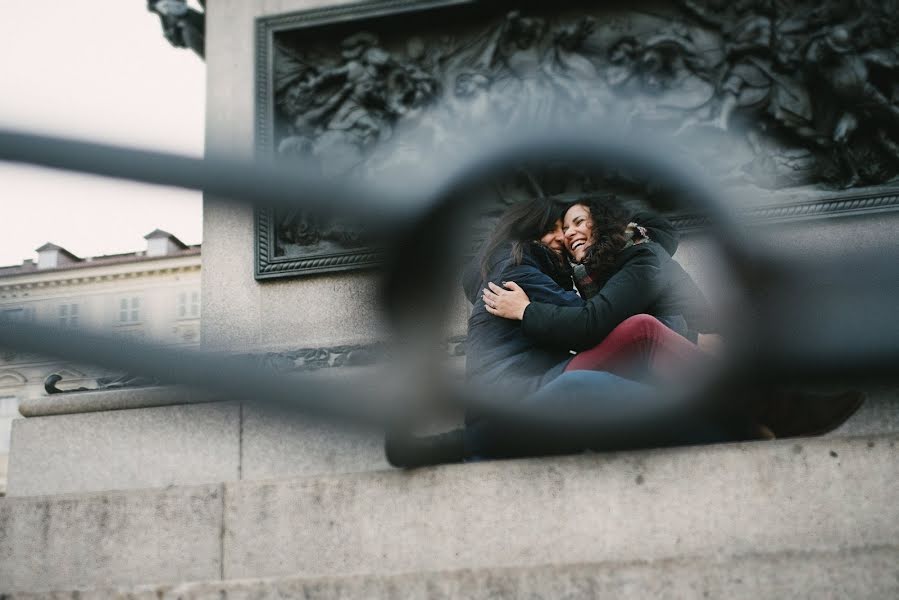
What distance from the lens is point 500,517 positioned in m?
4.25

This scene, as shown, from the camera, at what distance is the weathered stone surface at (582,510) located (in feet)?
Result: 13.2

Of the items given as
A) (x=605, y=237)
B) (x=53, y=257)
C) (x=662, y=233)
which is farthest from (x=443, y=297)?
(x=53, y=257)

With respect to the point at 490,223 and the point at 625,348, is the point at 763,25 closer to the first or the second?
the point at 490,223

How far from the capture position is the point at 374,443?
582 centimetres

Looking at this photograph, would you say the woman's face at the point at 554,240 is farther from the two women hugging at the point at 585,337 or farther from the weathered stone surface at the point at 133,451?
the weathered stone surface at the point at 133,451

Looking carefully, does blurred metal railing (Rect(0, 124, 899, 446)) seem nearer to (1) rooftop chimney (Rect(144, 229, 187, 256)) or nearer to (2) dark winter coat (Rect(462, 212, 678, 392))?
(2) dark winter coat (Rect(462, 212, 678, 392))

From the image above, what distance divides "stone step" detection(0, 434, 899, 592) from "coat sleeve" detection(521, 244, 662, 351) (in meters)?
0.63

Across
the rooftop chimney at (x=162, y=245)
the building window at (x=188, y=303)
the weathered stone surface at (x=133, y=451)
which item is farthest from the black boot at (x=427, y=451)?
the rooftop chimney at (x=162, y=245)

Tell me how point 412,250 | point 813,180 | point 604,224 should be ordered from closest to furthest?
point 412,250 < point 604,224 < point 813,180

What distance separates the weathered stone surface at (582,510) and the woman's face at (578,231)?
52.7 inches

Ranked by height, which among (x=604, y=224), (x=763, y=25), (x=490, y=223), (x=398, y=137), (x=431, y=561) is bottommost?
(x=431, y=561)

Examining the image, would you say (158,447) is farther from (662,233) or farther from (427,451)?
(662,233)

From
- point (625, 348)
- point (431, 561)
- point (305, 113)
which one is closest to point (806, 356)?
point (625, 348)

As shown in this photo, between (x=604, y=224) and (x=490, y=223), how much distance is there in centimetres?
225
